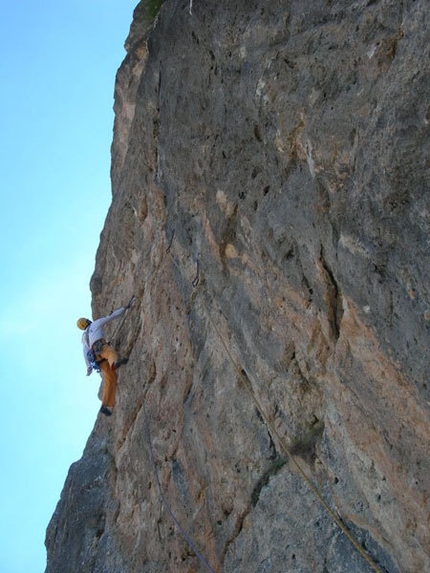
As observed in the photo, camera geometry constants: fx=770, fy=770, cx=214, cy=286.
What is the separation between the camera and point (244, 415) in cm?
896

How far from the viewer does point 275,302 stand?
8.06m

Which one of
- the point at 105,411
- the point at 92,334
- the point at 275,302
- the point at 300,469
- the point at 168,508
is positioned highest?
the point at 92,334

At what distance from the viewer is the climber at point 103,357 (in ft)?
42.3

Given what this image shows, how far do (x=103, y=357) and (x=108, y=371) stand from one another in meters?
0.27

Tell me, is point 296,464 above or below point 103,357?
below

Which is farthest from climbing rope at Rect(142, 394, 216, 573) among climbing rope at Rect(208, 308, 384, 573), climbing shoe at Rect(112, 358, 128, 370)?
climbing rope at Rect(208, 308, 384, 573)

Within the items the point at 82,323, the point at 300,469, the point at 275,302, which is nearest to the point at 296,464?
the point at 300,469

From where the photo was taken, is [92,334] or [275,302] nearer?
[275,302]

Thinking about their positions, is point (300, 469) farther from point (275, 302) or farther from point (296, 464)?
point (275, 302)

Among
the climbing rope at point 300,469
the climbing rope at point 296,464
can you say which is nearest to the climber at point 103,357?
the climbing rope at point 296,464

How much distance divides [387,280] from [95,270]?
10.3m

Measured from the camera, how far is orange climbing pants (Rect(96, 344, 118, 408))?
1288cm

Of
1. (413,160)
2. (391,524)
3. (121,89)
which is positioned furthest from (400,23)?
(121,89)

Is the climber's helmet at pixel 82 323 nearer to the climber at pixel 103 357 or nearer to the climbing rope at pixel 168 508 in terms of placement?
the climber at pixel 103 357
